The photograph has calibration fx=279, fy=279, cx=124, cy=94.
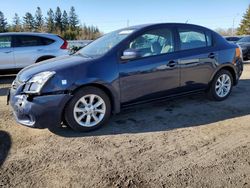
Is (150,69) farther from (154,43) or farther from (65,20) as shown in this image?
(65,20)

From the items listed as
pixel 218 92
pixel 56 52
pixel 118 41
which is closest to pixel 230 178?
pixel 118 41

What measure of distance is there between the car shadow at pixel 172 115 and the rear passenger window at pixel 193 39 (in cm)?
117

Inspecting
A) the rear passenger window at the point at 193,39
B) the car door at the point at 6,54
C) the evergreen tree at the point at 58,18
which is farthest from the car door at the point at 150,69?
the evergreen tree at the point at 58,18

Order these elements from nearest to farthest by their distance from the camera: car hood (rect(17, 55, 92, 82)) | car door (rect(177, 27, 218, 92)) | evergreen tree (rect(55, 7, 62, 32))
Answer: car hood (rect(17, 55, 92, 82)) → car door (rect(177, 27, 218, 92)) → evergreen tree (rect(55, 7, 62, 32))

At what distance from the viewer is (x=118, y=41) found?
4648mm

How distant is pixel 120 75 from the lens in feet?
14.5

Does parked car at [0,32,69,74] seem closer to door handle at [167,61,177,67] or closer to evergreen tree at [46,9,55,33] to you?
door handle at [167,61,177,67]

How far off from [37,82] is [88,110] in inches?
33.9

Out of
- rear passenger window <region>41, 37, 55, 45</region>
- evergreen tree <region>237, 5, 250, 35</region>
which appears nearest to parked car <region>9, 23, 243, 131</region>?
rear passenger window <region>41, 37, 55, 45</region>

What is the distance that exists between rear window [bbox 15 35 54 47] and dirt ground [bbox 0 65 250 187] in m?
4.63

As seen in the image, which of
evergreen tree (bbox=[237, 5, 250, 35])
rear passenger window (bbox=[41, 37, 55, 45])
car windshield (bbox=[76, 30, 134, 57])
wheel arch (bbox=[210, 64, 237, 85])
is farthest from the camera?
evergreen tree (bbox=[237, 5, 250, 35])

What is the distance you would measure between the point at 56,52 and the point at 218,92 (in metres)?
5.67

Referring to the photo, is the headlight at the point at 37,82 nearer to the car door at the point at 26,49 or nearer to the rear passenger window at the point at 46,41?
the car door at the point at 26,49

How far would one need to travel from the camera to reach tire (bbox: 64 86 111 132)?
415 centimetres
